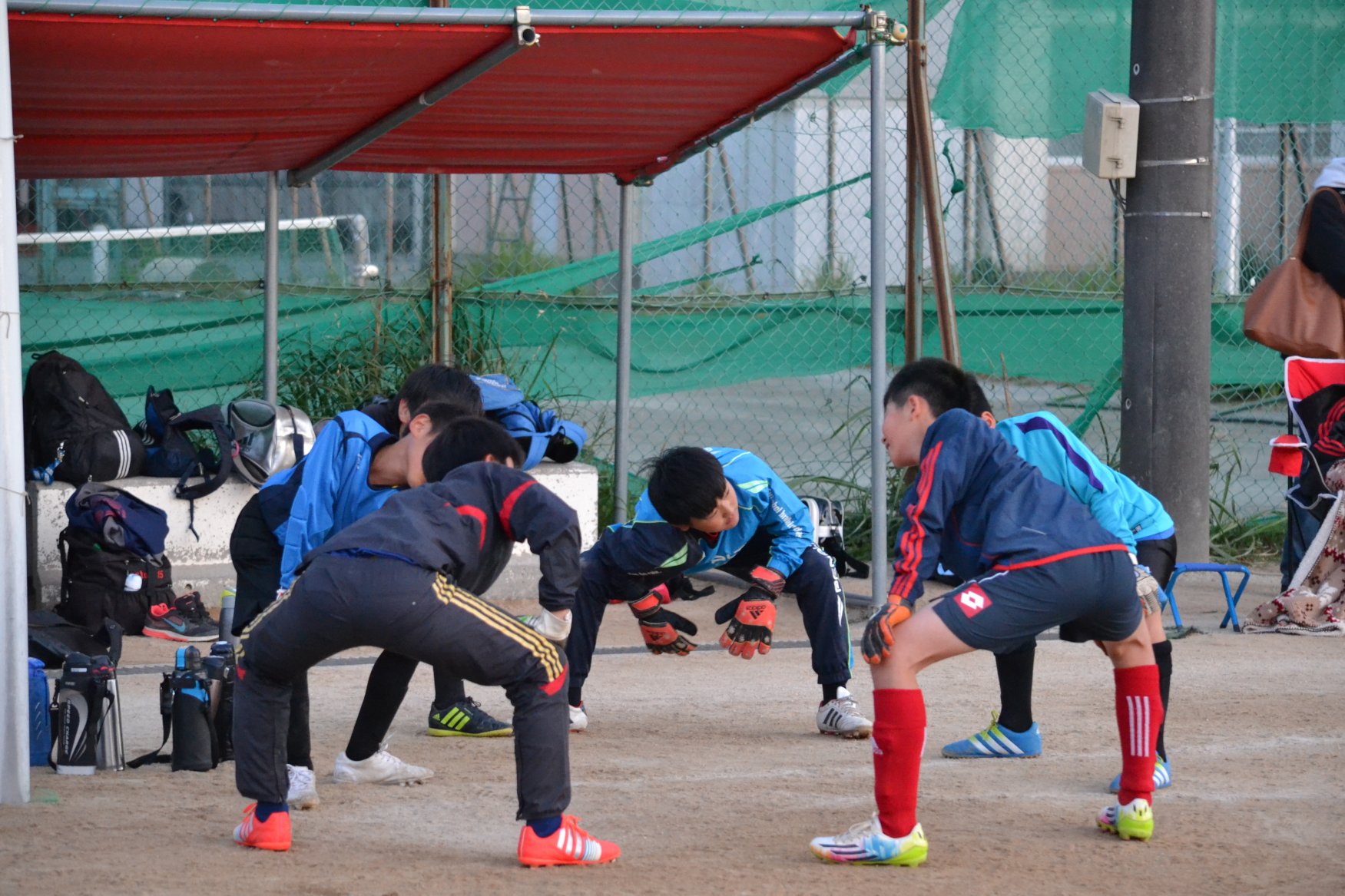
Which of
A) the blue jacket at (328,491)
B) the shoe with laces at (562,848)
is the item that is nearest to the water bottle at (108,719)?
the blue jacket at (328,491)

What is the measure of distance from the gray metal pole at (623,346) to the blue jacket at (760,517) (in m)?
2.92

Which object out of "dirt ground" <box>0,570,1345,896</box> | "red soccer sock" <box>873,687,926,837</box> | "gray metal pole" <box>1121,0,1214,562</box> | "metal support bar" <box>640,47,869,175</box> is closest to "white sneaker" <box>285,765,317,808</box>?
"dirt ground" <box>0,570,1345,896</box>

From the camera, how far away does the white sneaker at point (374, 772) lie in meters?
4.20

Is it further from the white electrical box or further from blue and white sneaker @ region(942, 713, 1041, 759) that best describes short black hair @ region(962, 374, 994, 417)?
the white electrical box

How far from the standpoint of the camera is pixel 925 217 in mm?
8172

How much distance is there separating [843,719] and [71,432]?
377 centimetres

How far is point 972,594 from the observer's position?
3479mm

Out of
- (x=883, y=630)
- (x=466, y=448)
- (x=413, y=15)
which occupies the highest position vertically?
(x=413, y=15)

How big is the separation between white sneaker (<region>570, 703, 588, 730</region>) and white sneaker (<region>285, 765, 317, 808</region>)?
1.02 meters

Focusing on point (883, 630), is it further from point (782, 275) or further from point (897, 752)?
point (782, 275)

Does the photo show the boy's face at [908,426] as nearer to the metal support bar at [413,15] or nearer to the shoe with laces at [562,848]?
the shoe with laces at [562,848]

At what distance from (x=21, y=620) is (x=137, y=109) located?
264cm

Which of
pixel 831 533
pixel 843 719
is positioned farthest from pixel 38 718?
pixel 831 533

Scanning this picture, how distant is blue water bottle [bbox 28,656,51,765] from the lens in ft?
14.4
